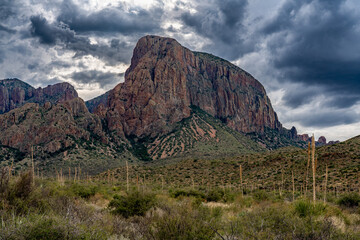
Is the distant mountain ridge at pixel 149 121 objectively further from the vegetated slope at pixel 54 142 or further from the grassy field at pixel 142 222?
the grassy field at pixel 142 222

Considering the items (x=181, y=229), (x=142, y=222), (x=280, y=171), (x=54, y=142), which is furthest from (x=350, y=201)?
(x=54, y=142)

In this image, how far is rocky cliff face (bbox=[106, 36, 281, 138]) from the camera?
141500 millimetres

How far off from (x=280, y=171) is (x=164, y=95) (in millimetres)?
117611

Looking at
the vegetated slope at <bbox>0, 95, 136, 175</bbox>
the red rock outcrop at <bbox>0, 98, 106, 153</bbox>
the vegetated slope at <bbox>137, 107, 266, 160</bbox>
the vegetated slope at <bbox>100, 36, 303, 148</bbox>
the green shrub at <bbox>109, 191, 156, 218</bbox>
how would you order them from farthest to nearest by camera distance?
1. the vegetated slope at <bbox>100, 36, 303, 148</bbox>
2. the vegetated slope at <bbox>137, 107, 266, 160</bbox>
3. the red rock outcrop at <bbox>0, 98, 106, 153</bbox>
4. the vegetated slope at <bbox>0, 95, 136, 175</bbox>
5. the green shrub at <bbox>109, 191, 156, 218</bbox>

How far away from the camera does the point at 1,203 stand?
7219 mm

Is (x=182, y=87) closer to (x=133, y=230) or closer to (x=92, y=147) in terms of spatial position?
(x=92, y=147)

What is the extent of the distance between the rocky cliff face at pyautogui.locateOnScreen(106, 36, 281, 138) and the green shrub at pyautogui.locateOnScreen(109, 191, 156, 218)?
122108 mm

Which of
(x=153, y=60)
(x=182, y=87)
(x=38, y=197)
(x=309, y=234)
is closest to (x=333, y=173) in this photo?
(x=309, y=234)

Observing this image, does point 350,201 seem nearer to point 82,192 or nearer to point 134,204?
point 134,204

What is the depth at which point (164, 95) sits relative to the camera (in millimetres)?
154375

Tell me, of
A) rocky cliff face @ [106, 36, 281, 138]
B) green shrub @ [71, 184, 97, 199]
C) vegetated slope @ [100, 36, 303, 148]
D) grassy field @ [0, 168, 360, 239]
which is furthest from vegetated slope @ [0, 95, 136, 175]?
grassy field @ [0, 168, 360, 239]

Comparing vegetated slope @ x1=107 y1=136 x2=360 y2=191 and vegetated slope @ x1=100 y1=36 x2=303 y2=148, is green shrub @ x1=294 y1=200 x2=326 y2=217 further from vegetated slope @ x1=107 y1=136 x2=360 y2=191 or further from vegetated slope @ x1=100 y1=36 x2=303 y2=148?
vegetated slope @ x1=100 y1=36 x2=303 y2=148

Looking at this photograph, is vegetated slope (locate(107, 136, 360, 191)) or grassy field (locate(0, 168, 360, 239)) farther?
vegetated slope (locate(107, 136, 360, 191))

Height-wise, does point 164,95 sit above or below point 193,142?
above
